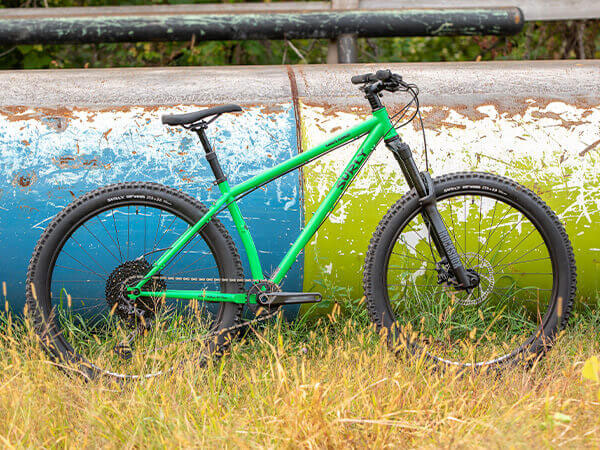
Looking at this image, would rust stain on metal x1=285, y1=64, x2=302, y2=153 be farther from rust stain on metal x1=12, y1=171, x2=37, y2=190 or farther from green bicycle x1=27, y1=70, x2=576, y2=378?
rust stain on metal x1=12, y1=171, x2=37, y2=190

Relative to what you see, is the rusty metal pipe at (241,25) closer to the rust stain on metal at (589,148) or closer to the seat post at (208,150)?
the rust stain on metal at (589,148)

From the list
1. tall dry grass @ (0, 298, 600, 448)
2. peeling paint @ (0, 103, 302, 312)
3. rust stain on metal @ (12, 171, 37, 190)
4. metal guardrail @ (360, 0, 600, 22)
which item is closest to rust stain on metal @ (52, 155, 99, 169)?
peeling paint @ (0, 103, 302, 312)

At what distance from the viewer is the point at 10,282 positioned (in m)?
3.04

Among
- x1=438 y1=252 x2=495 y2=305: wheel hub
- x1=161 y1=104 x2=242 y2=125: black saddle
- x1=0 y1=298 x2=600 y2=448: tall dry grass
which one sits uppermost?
x1=161 y1=104 x2=242 y2=125: black saddle

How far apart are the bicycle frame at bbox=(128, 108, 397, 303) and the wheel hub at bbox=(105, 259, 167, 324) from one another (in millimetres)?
27

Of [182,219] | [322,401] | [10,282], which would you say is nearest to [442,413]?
[322,401]

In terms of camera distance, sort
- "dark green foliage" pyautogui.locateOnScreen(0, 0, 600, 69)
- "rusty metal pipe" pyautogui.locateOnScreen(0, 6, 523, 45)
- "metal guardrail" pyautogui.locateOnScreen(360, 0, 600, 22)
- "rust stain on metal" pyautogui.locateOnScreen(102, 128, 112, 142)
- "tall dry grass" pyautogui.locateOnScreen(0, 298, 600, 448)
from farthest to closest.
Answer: "dark green foliage" pyautogui.locateOnScreen(0, 0, 600, 69) < "metal guardrail" pyautogui.locateOnScreen(360, 0, 600, 22) < "rusty metal pipe" pyautogui.locateOnScreen(0, 6, 523, 45) < "rust stain on metal" pyautogui.locateOnScreen(102, 128, 112, 142) < "tall dry grass" pyautogui.locateOnScreen(0, 298, 600, 448)

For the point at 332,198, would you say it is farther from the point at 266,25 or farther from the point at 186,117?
the point at 266,25

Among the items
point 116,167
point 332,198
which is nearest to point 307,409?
point 332,198

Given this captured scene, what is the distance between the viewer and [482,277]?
303 cm

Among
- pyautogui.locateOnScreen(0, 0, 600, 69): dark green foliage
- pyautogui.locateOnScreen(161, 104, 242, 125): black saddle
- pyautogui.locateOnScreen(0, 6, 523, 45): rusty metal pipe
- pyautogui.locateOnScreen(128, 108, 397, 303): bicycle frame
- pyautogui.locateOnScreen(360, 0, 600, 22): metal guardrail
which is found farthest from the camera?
pyautogui.locateOnScreen(0, 0, 600, 69): dark green foliage

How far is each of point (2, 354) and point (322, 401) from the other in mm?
1322

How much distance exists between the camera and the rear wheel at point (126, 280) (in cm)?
269

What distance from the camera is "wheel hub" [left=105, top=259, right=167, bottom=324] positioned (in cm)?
275
